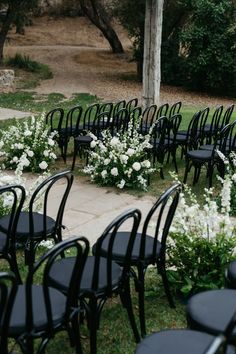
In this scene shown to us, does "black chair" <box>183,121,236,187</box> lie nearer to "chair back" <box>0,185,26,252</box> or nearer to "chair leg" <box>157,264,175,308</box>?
"chair leg" <box>157,264,175,308</box>

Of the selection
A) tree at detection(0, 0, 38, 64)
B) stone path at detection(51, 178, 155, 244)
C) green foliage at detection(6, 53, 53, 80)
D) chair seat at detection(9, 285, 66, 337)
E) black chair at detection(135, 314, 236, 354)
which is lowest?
green foliage at detection(6, 53, 53, 80)

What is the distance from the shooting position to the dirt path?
19.7 metres

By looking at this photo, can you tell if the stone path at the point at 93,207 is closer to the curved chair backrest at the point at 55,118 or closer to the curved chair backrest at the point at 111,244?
the curved chair backrest at the point at 55,118

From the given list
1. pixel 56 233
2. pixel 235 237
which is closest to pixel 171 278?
pixel 235 237

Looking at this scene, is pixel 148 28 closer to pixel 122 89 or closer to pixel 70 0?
pixel 122 89

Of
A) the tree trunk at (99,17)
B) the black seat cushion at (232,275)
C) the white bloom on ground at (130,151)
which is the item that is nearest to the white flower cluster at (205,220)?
the black seat cushion at (232,275)

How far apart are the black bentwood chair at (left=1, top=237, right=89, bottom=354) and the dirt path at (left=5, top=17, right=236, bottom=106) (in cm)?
1520

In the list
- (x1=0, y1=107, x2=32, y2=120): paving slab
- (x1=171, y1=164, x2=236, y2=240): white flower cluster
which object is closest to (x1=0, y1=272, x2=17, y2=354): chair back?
(x1=171, y1=164, x2=236, y2=240): white flower cluster

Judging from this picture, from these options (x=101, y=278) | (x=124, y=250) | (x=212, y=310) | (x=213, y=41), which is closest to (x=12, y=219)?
(x=124, y=250)

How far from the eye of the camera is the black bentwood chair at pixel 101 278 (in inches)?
138

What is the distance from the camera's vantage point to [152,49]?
11633mm

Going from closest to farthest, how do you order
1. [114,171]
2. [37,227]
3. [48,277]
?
1. [48,277]
2. [37,227]
3. [114,171]

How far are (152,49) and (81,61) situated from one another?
15.4m

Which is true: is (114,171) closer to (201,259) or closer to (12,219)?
(201,259)
